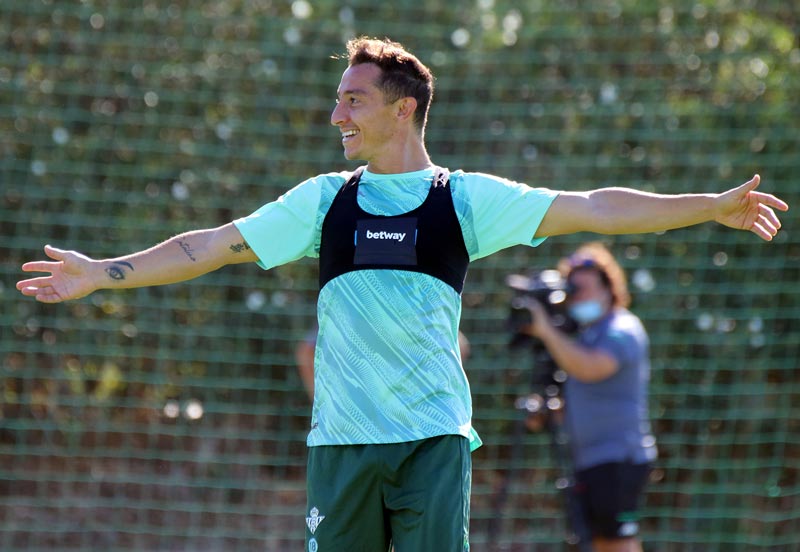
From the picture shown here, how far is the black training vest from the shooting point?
9.28 feet

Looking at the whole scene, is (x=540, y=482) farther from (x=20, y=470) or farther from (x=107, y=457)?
(x=20, y=470)

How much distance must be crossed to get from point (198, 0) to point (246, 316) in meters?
1.75

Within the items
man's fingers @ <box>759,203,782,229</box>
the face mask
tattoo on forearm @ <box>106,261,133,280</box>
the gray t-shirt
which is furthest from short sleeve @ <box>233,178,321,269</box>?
the face mask

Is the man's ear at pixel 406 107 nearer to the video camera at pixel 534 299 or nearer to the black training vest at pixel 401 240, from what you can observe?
the black training vest at pixel 401 240

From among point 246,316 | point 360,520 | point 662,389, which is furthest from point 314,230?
point 662,389

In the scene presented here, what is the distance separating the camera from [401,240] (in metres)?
2.83

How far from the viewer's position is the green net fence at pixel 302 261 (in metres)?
6.25

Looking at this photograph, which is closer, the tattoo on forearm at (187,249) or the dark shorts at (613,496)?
the tattoo on forearm at (187,249)

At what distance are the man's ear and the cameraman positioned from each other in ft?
6.25

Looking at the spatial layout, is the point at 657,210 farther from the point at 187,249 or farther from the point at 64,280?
the point at 64,280

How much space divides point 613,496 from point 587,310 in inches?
31.6

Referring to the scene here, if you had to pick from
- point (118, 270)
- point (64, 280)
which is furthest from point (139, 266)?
point (64, 280)

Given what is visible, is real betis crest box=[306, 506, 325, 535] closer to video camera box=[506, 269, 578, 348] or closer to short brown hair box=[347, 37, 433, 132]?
short brown hair box=[347, 37, 433, 132]

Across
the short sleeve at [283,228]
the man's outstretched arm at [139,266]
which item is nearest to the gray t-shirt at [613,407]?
the short sleeve at [283,228]
